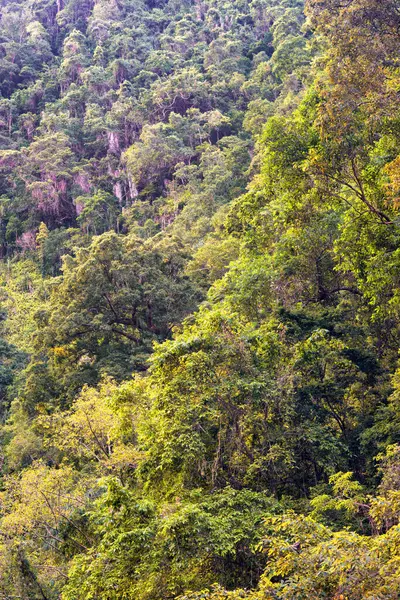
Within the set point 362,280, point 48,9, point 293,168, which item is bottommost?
point 362,280

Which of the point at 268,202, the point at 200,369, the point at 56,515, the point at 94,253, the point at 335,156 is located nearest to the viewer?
the point at 200,369

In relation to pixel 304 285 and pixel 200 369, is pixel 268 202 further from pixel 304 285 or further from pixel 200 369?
pixel 200 369

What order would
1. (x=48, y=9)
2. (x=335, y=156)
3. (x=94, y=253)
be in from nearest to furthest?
1. (x=335, y=156)
2. (x=94, y=253)
3. (x=48, y=9)

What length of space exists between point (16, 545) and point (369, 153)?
24.7 ft

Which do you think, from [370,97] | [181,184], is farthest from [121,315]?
[181,184]

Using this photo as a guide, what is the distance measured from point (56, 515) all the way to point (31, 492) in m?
0.83

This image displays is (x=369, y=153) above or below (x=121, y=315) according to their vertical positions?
above

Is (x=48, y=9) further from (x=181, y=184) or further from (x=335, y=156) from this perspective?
(x=335, y=156)

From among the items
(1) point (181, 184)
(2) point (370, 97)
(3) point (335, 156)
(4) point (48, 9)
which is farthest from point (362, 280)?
(4) point (48, 9)

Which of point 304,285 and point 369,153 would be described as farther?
point 304,285

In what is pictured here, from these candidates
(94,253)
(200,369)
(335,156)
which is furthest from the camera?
(94,253)

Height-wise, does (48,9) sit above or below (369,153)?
above

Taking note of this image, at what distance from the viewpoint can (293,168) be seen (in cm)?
860

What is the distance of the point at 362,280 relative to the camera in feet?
27.3
